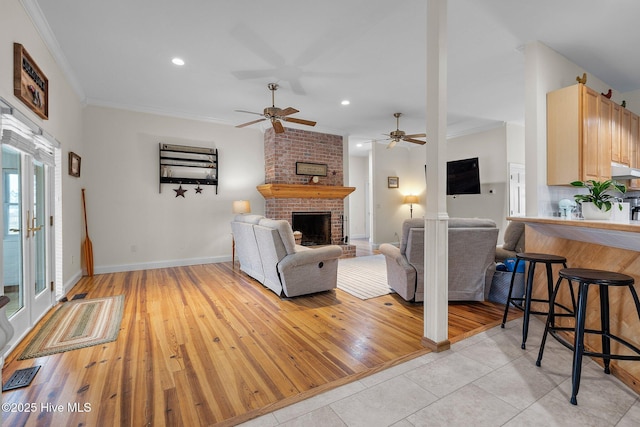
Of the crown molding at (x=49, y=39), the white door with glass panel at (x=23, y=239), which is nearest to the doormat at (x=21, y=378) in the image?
the white door with glass panel at (x=23, y=239)

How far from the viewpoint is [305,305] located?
134 inches

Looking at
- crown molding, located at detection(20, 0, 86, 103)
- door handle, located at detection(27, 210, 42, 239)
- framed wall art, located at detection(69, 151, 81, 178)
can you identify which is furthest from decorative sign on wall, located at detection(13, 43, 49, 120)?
framed wall art, located at detection(69, 151, 81, 178)

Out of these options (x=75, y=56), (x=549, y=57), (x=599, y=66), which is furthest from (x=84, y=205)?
(x=599, y=66)

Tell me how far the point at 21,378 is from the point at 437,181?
10.3 ft

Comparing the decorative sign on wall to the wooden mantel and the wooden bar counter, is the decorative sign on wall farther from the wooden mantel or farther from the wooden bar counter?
the wooden bar counter

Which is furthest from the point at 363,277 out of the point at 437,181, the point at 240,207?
the point at 437,181

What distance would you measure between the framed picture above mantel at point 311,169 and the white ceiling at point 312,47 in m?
1.58

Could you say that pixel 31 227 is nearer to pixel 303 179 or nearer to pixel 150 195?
pixel 150 195

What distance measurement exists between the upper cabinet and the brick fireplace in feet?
12.9

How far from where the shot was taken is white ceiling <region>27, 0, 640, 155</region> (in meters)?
2.72

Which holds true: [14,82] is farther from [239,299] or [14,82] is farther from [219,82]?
[239,299]

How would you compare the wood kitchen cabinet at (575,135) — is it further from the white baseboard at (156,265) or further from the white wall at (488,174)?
the white baseboard at (156,265)

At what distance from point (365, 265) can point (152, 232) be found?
150 inches

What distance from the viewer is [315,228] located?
6883 millimetres
